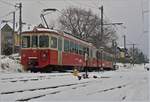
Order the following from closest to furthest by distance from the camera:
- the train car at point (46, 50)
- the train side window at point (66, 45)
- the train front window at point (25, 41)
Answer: the train car at point (46, 50) → the train front window at point (25, 41) → the train side window at point (66, 45)

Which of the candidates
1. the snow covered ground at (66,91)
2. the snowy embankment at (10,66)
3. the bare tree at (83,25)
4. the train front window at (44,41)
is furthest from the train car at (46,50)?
the bare tree at (83,25)

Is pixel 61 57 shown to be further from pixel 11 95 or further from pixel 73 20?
pixel 73 20

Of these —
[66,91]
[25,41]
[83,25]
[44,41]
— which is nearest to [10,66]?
[25,41]

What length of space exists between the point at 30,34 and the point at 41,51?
1.43 metres

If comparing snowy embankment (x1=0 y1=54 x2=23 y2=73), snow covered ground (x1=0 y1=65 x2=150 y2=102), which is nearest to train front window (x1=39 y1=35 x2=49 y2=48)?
snowy embankment (x1=0 y1=54 x2=23 y2=73)

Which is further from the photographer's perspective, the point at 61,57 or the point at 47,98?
the point at 61,57

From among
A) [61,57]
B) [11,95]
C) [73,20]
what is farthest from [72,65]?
[73,20]

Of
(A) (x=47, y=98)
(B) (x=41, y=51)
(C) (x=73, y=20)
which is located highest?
(C) (x=73, y=20)

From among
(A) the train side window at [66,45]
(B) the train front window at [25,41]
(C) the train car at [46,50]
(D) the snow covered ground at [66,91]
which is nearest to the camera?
(D) the snow covered ground at [66,91]

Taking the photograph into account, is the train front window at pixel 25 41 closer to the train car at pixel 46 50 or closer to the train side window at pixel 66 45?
the train car at pixel 46 50

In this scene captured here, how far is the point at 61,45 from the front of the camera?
89.4ft

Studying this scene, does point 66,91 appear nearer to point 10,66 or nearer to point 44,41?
point 44,41

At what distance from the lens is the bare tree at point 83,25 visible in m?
71.9

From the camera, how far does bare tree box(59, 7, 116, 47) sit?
71938 millimetres
